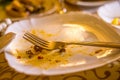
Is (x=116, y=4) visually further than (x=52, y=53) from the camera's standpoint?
Yes

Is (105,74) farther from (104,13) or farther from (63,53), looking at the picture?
(104,13)

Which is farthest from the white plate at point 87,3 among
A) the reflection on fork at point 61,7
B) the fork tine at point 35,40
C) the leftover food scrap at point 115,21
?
the fork tine at point 35,40

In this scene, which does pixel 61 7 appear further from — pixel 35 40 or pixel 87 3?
pixel 35 40

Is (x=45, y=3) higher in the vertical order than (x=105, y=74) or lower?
higher

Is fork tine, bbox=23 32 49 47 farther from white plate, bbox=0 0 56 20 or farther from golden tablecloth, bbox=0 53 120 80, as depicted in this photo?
white plate, bbox=0 0 56 20

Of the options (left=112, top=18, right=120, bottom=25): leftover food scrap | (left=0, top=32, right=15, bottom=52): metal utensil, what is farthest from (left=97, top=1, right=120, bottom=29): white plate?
(left=0, top=32, right=15, bottom=52): metal utensil

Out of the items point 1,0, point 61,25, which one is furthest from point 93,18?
point 1,0

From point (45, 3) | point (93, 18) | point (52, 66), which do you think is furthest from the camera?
point (45, 3)

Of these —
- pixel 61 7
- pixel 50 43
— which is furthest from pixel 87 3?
pixel 50 43
